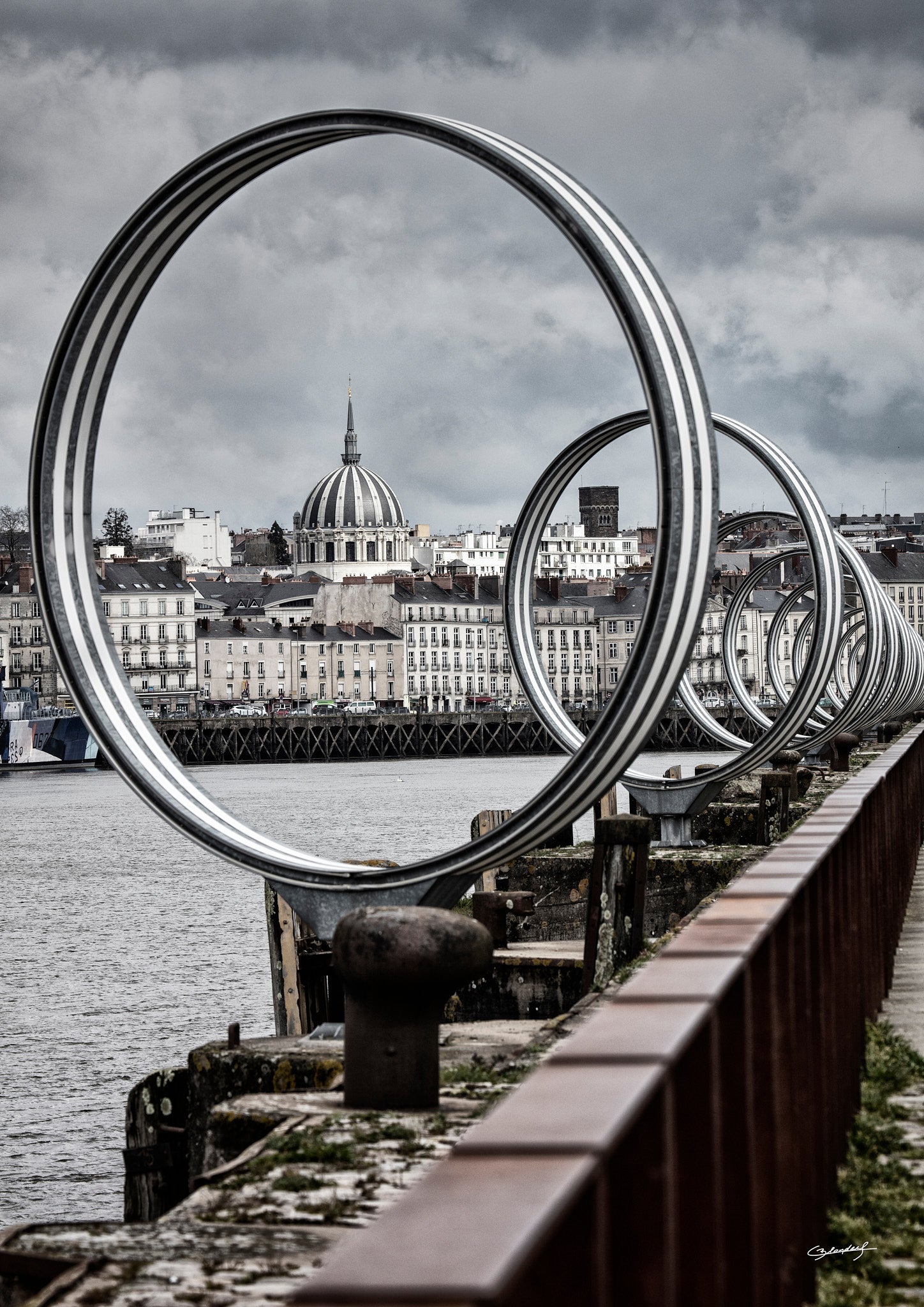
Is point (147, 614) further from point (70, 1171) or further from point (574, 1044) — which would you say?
point (574, 1044)

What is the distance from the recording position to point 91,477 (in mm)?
9531

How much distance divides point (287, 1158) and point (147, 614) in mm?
127444

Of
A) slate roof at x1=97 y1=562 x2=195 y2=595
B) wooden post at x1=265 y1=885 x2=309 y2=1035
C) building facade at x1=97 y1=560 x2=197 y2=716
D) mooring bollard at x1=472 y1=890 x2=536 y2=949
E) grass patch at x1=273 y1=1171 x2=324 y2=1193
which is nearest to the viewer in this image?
grass patch at x1=273 y1=1171 x2=324 y2=1193

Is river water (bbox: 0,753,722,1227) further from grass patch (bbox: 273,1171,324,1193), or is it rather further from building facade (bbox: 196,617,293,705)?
building facade (bbox: 196,617,293,705)

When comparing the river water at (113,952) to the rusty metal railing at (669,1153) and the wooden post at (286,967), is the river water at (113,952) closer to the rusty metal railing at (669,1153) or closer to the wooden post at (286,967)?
the wooden post at (286,967)

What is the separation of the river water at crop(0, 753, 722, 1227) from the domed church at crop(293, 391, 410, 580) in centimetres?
11623

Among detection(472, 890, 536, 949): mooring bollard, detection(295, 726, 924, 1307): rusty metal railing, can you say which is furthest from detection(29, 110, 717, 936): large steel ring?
detection(472, 890, 536, 949): mooring bollard

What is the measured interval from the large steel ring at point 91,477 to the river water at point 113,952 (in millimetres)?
6361

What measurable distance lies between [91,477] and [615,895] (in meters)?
4.95

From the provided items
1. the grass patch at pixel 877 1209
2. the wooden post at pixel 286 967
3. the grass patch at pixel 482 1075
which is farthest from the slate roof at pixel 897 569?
the grass patch at pixel 877 1209

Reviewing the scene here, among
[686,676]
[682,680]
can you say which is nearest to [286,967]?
[682,680]

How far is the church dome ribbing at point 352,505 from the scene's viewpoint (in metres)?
189

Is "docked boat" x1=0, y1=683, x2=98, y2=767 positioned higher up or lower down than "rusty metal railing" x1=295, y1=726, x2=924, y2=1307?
lower down

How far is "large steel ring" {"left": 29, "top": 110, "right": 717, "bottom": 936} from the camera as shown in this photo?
26.1 ft
